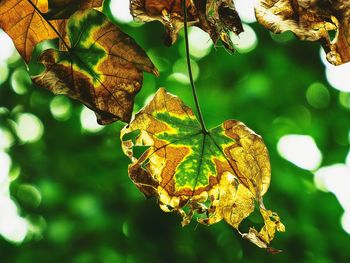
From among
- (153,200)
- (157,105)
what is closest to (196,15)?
(157,105)

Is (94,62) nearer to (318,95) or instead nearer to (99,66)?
(99,66)

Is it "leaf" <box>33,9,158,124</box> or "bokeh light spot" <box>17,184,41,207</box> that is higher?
"leaf" <box>33,9,158,124</box>

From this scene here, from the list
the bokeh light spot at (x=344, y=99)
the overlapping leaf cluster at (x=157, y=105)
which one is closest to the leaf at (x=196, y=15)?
the overlapping leaf cluster at (x=157, y=105)

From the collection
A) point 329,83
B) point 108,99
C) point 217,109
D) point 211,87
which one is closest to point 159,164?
point 108,99

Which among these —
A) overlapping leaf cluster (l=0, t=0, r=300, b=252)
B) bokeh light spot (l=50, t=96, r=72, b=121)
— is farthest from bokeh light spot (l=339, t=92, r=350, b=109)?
overlapping leaf cluster (l=0, t=0, r=300, b=252)

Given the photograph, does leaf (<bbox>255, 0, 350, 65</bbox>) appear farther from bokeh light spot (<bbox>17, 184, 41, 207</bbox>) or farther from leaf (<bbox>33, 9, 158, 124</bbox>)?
bokeh light spot (<bbox>17, 184, 41, 207</bbox>)

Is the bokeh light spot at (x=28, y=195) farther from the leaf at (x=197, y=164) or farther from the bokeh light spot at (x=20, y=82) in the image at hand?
the leaf at (x=197, y=164)
